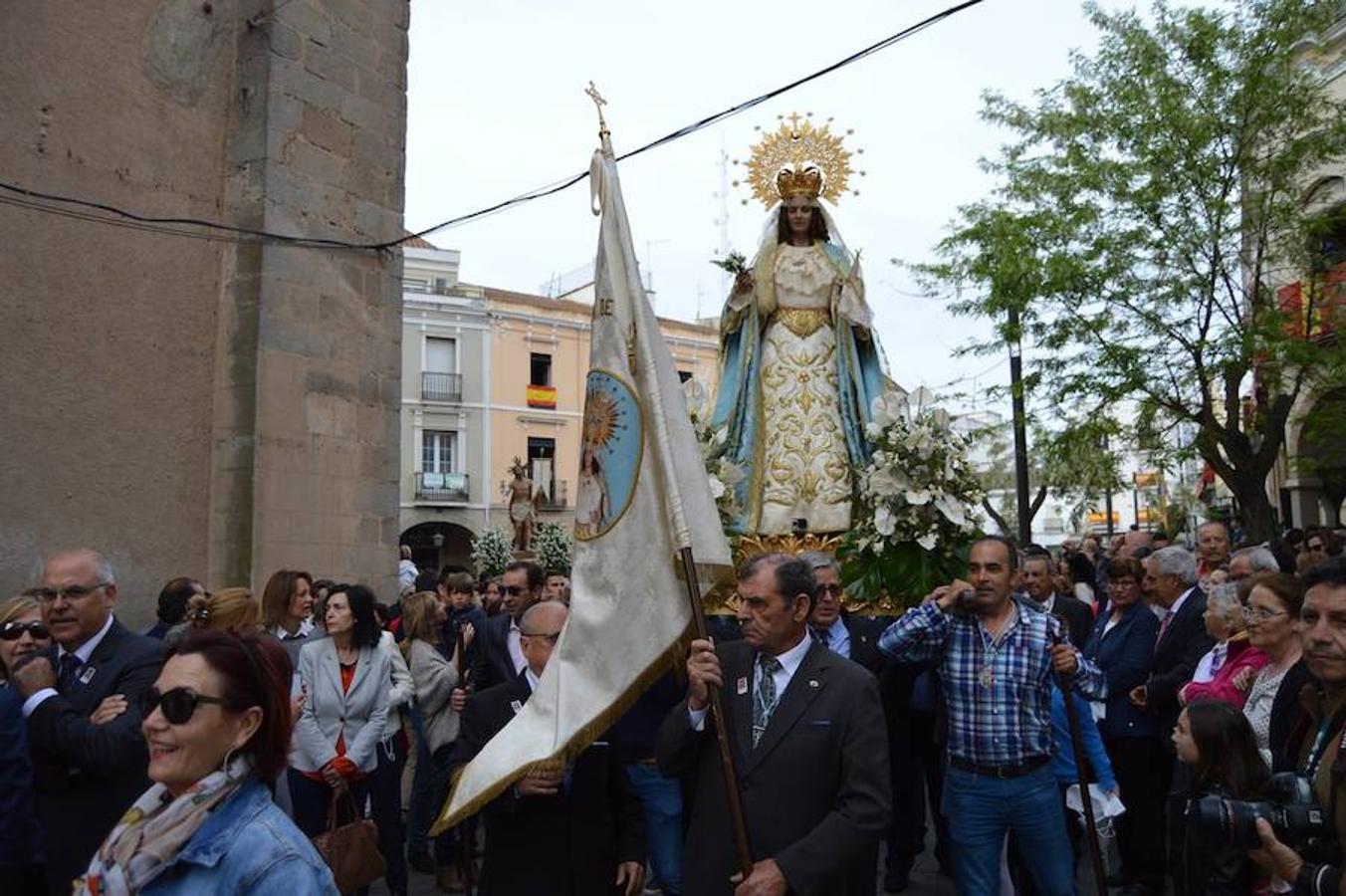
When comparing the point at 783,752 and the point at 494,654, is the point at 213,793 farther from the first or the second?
the point at 494,654

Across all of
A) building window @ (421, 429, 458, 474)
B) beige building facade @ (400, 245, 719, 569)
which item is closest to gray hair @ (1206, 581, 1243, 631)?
beige building facade @ (400, 245, 719, 569)

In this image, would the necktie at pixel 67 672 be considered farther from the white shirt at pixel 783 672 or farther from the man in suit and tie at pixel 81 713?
the white shirt at pixel 783 672

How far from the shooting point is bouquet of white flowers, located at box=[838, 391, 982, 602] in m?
7.50

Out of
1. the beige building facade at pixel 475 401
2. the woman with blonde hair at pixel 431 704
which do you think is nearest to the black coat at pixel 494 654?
the woman with blonde hair at pixel 431 704

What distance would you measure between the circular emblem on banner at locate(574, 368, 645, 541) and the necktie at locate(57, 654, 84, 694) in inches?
71.8

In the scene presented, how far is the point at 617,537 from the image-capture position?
4.25m

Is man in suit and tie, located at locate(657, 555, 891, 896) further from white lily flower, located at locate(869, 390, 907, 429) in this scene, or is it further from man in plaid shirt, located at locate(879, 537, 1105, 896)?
white lily flower, located at locate(869, 390, 907, 429)

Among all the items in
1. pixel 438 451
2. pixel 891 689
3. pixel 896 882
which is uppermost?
pixel 438 451

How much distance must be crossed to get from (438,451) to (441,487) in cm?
136

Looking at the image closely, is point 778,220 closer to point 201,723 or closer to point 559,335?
point 201,723

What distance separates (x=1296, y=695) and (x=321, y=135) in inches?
→ 353

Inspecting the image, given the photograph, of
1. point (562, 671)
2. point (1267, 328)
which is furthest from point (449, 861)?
point (1267, 328)

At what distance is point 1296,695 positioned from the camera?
381cm

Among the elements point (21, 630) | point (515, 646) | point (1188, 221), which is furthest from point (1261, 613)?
point (1188, 221)
